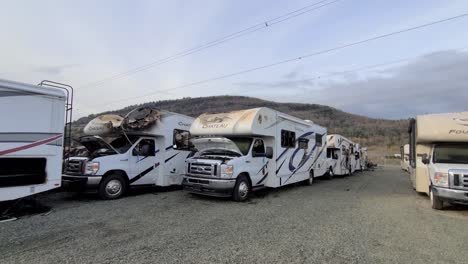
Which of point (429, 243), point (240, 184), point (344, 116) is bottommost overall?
point (429, 243)

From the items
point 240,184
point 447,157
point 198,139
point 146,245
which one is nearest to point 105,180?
point 198,139

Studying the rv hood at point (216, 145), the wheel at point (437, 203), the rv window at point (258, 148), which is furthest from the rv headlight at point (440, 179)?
the rv hood at point (216, 145)

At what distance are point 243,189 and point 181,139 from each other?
12.4 ft

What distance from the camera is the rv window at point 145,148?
1074 cm

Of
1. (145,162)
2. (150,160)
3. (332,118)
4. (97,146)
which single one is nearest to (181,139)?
(150,160)

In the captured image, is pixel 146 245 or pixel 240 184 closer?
pixel 146 245

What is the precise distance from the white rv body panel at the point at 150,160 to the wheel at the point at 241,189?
3.25 meters

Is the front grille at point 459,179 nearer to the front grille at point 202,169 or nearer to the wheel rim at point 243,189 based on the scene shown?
the wheel rim at point 243,189

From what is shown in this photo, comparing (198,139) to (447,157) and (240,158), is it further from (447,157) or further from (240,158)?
(447,157)

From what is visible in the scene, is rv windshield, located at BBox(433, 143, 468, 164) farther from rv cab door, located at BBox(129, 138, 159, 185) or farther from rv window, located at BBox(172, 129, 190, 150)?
rv cab door, located at BBox(129, 138, 159, 185)

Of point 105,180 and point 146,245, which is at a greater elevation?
point 105,180

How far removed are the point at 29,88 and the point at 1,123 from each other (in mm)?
1039

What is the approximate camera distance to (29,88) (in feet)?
24.1

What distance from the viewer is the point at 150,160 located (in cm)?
1116
